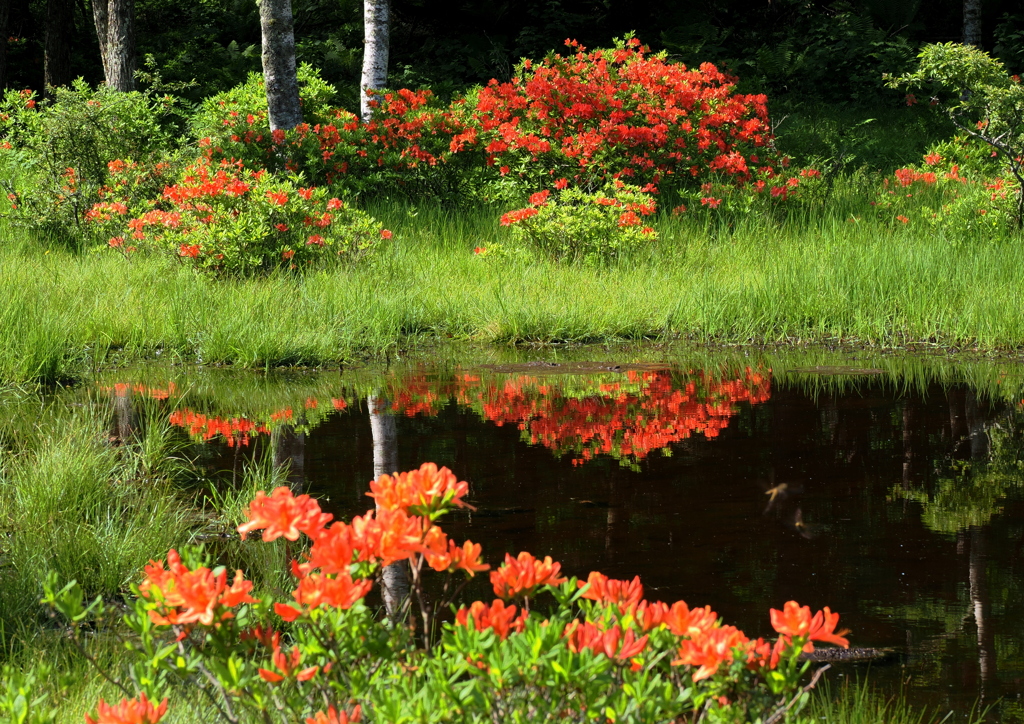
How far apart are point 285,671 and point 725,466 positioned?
10.2 feet

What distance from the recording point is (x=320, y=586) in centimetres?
171

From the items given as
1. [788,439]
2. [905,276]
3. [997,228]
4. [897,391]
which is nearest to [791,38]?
[997,228]

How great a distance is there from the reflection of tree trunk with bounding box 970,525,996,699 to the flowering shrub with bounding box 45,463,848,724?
107 cm

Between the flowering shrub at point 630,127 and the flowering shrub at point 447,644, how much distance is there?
9.50 metres

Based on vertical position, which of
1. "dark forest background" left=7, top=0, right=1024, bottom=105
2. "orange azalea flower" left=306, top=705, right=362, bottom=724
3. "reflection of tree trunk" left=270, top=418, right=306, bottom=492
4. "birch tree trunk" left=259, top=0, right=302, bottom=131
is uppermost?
"dark forest background" left=7, top=0, right=1024, bottom=105

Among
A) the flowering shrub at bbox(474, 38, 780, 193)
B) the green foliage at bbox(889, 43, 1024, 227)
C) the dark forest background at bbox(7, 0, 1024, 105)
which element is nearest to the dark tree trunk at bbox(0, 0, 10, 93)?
the dark forest background at bbox(7, 0, 1024, 105)

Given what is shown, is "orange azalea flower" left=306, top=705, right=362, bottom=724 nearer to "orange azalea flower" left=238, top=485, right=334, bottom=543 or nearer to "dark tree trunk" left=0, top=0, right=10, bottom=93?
"orange azalea flower" left=238, top=485, right=334, bottom=543

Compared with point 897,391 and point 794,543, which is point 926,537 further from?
point 897,391

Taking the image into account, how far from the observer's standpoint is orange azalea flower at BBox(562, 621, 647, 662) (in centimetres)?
166

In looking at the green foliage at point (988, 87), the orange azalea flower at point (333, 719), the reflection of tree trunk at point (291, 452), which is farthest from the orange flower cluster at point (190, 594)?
the green foliage at point (988, 87)

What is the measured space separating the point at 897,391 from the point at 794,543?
9.38 feet

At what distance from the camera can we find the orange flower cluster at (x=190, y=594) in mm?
1718

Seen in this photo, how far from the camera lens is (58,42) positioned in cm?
1677

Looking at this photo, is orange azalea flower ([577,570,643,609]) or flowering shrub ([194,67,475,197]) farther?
flowering shrub ([194,67,475,197])
